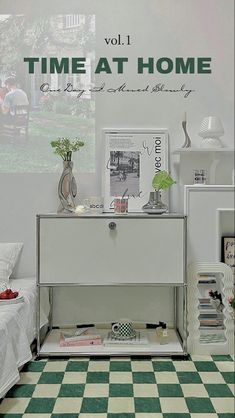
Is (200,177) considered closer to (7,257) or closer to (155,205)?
(155,205)

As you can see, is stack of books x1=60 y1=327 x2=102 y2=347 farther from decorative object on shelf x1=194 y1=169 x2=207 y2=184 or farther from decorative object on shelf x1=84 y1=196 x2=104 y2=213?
decorative object on shelf x1=194 y1=169 x2=207 y2=184

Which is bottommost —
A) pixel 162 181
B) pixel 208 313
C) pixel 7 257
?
pixel 208 313

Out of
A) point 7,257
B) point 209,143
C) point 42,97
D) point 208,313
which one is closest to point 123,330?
point 208,313

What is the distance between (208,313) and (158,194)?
69 cm

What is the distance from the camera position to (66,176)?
8.23 feet

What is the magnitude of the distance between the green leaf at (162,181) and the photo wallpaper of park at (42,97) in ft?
1.43

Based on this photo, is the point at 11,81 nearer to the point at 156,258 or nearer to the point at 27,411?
the point at 156,258

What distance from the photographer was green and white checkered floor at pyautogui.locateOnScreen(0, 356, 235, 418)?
1.74 meters

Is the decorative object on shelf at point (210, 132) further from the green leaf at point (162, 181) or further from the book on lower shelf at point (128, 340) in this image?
the book on lower shelf at point (128, 340)

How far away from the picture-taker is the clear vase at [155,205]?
7.72 ft

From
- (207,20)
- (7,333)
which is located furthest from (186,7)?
(7,333)

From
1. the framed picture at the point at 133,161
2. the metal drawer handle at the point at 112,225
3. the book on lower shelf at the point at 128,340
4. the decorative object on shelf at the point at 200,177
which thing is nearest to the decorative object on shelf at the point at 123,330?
the book on lower shelf at the point at 128,340

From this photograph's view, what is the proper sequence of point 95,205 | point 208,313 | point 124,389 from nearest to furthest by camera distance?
point 124,389 → point 208,313 → point 95,205

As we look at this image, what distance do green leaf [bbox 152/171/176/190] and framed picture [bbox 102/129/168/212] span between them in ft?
0.56
